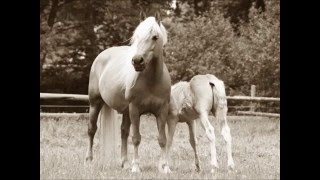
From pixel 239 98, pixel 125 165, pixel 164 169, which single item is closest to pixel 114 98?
pixel 125 165

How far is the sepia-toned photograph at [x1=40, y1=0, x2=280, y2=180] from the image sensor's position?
7863 mm

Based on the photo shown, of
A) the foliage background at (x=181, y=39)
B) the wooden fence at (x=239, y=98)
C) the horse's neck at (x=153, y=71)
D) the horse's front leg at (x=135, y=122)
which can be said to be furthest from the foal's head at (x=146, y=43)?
the foliage background at (x=181, y=39)

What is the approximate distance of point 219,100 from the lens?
8406 millimetres

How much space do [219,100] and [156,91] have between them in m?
1.15

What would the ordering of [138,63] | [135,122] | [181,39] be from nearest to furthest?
[138,63]
[135,122]
[181,39]

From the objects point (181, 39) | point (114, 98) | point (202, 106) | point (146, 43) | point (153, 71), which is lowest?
point (202, 106)

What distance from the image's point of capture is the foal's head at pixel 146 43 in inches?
285

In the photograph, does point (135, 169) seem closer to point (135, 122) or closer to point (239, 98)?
point (135, 122)

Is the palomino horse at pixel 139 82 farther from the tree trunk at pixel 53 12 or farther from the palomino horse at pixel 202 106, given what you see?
the tree trunk at pixel 53 12

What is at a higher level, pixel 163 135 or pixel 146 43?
pixel 146 43

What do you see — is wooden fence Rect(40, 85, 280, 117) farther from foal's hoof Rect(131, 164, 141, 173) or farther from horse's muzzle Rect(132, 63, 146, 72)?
horse's muzzle Rect(132, 63, 146, 72)

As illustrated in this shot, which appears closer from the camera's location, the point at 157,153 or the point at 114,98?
the point at 114,98
